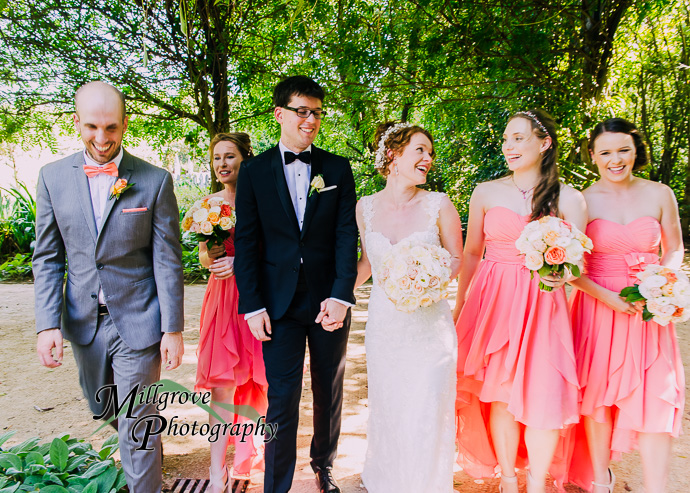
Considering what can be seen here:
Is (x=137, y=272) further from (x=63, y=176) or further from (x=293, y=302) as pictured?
(x=293, y=302)

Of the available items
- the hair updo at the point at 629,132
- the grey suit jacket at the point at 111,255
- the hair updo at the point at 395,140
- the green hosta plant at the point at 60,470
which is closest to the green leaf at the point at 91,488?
the green hosta plant at the point at 60,470

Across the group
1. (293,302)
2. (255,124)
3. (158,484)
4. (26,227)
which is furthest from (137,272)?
(26,227)

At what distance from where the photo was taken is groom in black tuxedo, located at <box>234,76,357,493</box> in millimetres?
2879

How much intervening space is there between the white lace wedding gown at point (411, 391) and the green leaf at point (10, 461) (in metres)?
2.34

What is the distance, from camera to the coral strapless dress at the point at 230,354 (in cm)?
324

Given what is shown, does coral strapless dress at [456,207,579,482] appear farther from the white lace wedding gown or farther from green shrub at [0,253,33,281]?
green shrub at [0,253,33,281]

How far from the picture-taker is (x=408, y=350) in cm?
295

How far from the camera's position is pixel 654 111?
1327 centimetres

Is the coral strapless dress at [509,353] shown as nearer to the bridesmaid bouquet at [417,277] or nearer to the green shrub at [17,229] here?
the bridesmaid bouquet at [417,277]

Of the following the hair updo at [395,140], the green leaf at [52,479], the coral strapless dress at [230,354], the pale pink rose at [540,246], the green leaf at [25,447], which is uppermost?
the hair updo at [395,140]

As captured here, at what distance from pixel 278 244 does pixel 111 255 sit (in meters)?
0.96

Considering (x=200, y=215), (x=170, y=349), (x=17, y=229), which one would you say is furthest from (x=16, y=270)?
(x=170, y=349)

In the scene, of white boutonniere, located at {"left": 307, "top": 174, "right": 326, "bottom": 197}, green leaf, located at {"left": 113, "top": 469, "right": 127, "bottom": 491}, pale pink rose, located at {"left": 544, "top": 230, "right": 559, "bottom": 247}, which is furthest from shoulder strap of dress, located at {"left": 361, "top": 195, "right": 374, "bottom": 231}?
green leaf, located at {"left": 113, "top": 469, "right": 127, "bottom": 491}

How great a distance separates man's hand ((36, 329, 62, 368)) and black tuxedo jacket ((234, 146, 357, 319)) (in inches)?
39.8
